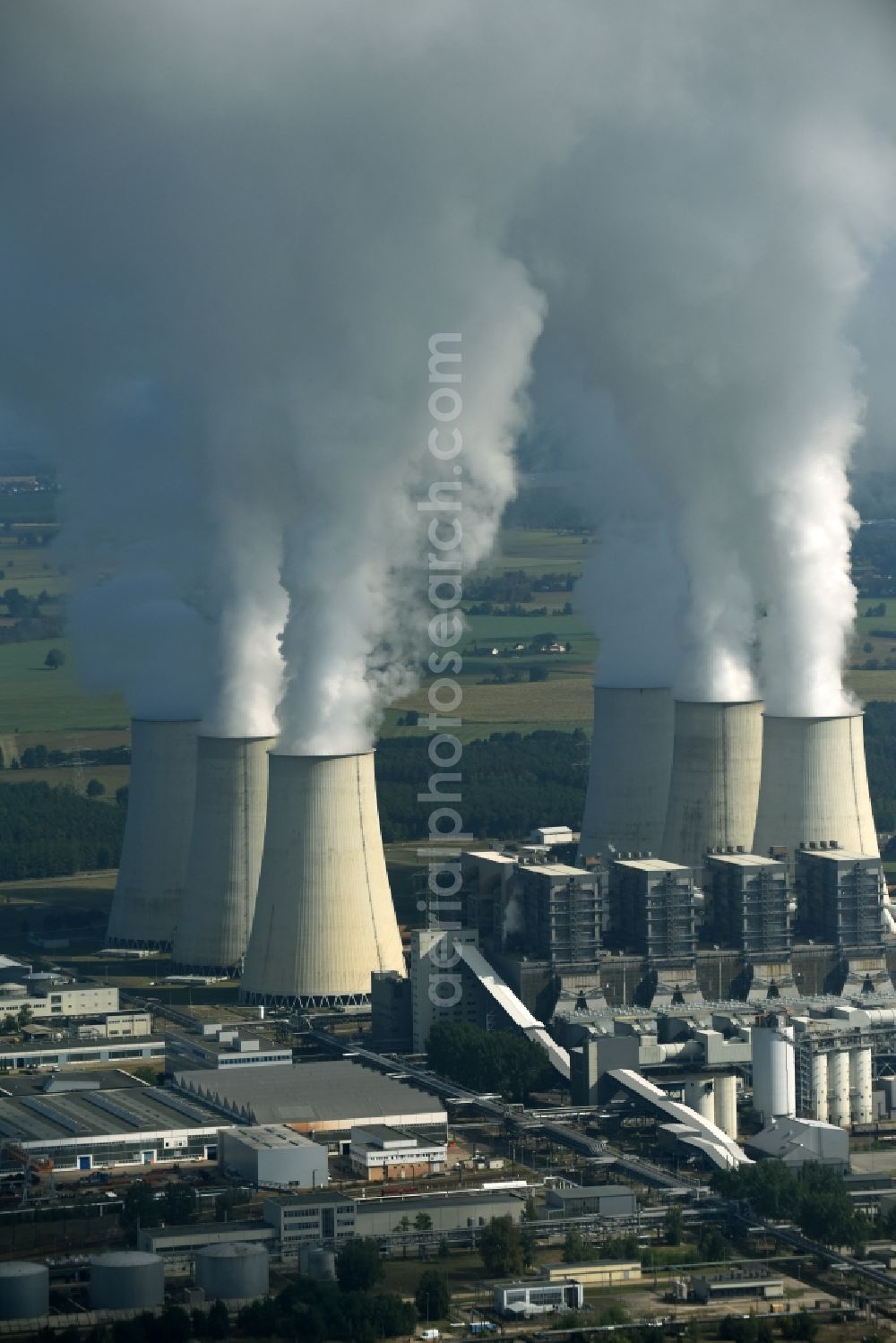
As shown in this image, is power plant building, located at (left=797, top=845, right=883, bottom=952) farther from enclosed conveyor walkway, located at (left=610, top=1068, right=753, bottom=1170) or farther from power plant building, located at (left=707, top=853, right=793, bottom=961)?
enclosed conveyor walkway, located at (left=610, top=1068, right=753, bottom=1170)

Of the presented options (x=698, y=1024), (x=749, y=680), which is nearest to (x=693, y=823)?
(x=749, y=680)

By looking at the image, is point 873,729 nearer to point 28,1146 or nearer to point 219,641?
point 219,641

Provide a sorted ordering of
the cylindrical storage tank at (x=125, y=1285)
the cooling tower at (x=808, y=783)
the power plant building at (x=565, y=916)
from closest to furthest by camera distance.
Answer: the cylindrical storage tank at (x=125, y=1285) → the power plant building at (x=565, y=916) → the cooling tower at (x=808, y=783)

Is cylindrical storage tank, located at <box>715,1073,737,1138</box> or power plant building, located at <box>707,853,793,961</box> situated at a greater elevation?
power plant building, located at <box>707,853,793,961</box>

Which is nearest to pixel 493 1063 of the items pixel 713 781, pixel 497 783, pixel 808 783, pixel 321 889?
pixel 321 889

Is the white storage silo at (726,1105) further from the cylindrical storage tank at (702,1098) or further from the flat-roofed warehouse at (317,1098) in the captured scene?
the flat-roofed warehouse at (317,1098)

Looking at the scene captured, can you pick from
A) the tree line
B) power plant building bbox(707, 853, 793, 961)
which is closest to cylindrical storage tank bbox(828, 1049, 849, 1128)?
the tree line

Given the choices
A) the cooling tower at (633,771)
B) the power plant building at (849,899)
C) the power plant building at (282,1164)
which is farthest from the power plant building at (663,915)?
the power plant building at (282,1164)
